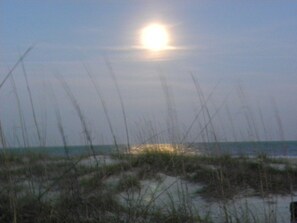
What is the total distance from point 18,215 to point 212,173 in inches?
131

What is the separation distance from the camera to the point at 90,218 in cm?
357

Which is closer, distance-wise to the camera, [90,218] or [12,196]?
[12,196]

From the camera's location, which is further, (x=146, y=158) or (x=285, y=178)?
(x=146, y=158)

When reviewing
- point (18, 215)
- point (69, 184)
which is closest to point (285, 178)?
point (69, 184)

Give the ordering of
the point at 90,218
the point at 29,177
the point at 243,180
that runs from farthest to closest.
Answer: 1. the point at 243,180
2. the point at 29,177
3. the point at 90,218

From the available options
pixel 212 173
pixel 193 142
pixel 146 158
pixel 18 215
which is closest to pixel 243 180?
pixel 212 173

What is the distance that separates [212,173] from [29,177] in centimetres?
298

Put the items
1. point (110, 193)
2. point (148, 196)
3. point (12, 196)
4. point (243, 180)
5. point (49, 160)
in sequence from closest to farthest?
point (12, 196) → point (110, 193) → point (148, 196) → point (49, 160) → point (243, 180)

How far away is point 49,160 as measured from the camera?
17.7 ft

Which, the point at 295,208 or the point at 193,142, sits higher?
the point at 193,142

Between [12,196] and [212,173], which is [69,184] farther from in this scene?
[212,173]

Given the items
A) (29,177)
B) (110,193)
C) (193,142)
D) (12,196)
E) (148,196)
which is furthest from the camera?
(148,196)

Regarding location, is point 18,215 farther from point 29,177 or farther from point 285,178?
point 285,178

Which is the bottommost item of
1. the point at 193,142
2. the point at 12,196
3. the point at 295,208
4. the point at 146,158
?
the point at 295,208
